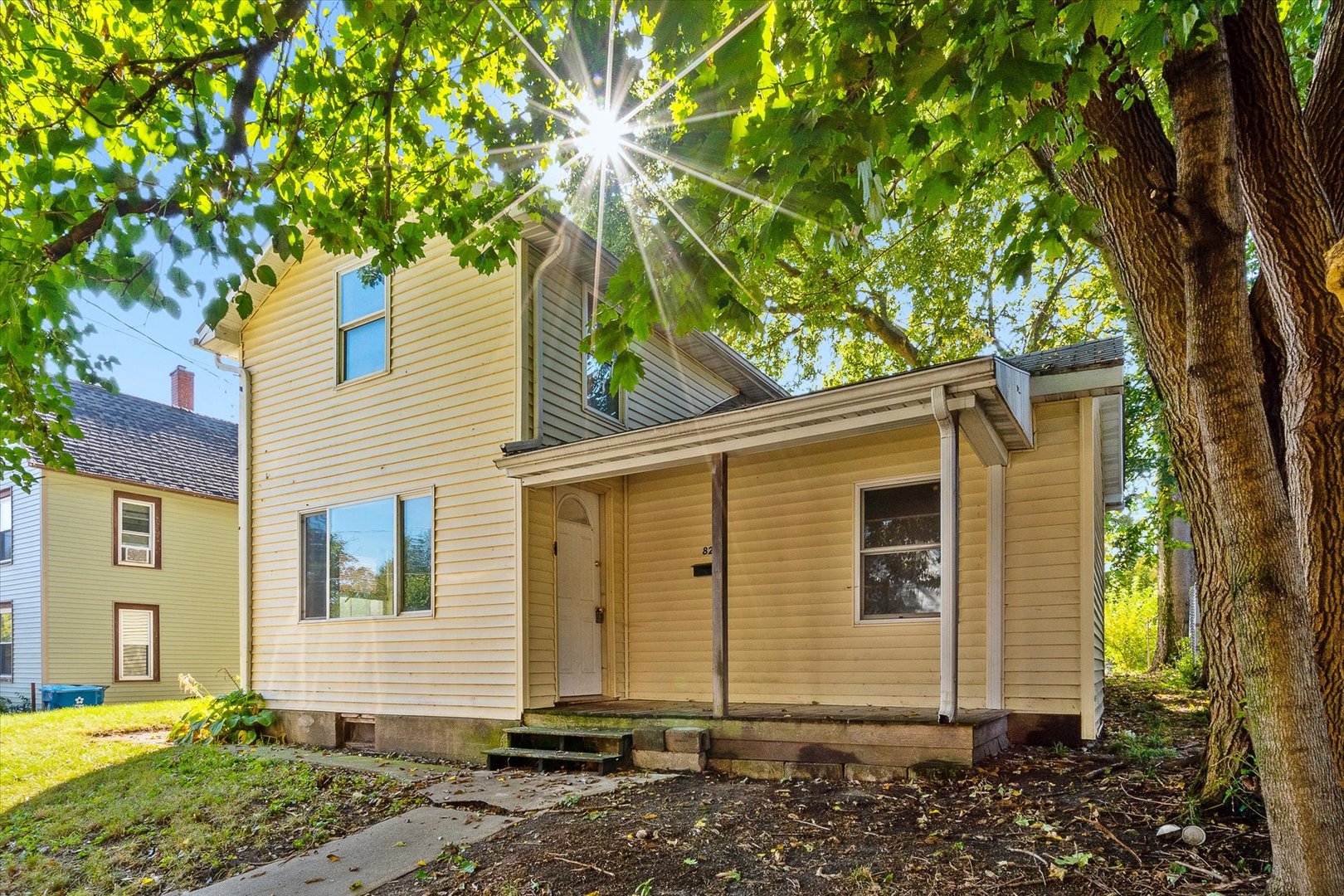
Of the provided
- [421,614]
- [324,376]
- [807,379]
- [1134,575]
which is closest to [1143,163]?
[421,614]

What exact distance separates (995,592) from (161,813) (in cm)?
675

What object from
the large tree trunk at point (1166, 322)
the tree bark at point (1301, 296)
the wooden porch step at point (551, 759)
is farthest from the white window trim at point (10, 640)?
the tree bark at point (1301, 296)

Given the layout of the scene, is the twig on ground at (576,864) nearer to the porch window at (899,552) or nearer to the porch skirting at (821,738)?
the porch skirting at (821,738)

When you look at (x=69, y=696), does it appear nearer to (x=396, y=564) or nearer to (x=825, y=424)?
(x=396, y=564)

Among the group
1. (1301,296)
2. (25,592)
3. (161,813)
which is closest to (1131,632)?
(1301,296)

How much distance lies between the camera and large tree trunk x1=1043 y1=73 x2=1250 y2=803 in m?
3.60

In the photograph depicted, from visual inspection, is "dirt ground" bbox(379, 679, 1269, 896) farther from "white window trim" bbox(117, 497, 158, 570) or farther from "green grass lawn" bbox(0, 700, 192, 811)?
"white window trim" bbox(117, 497, 158, 570)

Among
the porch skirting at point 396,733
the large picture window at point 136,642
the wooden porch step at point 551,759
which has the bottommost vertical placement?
the large picture window at point 136,642

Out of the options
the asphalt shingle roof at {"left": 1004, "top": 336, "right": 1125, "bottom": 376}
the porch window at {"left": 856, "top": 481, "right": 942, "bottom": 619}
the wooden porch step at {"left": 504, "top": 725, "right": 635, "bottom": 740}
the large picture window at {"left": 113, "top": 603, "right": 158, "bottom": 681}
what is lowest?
the large picture window at {"left": 113, "top": 603, "right": 158, "bottom": 681}

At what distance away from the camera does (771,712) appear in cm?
647

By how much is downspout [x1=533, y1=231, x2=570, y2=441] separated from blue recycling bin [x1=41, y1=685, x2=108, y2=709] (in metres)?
11.7

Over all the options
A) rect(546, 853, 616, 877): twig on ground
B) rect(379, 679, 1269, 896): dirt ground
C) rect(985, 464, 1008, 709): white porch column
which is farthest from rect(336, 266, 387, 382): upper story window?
rect(985, 464, 1008, 709): white porch column

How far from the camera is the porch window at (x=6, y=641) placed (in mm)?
14594

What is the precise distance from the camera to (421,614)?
8008mm
